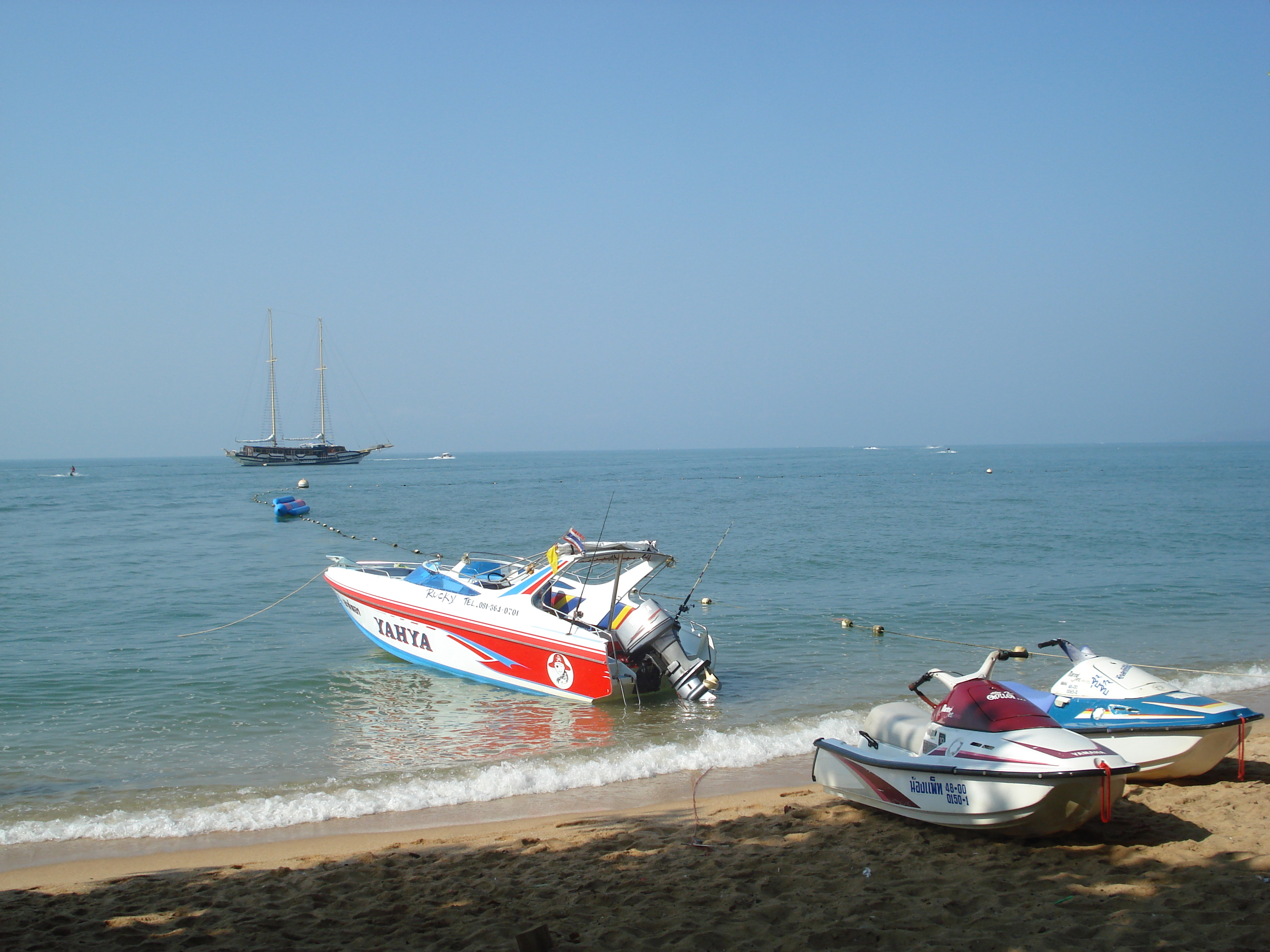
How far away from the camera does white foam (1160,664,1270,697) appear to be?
1263cm

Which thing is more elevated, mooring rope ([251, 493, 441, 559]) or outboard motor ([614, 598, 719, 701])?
outboard motor ([614, 598, 719, 701])

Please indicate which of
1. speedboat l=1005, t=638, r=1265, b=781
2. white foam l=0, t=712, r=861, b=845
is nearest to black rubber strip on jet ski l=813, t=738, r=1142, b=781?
speedboat l=1005, t=638, r=1265, b=781

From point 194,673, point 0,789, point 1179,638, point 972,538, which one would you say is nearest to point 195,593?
point 194,673

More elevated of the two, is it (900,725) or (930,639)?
(900,725)

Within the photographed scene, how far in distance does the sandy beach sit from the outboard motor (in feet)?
13.5

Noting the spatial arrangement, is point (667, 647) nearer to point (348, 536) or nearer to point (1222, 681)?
point (1222, 681)

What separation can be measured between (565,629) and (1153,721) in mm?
7440

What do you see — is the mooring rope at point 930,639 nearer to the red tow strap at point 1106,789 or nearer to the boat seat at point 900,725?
the boat seat at point 900,725

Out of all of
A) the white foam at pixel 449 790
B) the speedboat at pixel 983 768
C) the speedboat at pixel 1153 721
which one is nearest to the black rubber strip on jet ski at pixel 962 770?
the speedboat at pixel 983 768

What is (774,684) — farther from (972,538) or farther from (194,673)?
(972,538)

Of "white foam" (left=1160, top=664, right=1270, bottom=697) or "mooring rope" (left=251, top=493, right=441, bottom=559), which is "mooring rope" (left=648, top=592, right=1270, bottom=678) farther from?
"mooring rope" (left=251, top=493, right=441, bottom=559)

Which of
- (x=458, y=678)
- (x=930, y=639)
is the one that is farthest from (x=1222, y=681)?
(x=458, y=678)

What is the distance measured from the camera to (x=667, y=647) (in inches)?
489

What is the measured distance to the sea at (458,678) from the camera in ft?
31.6
